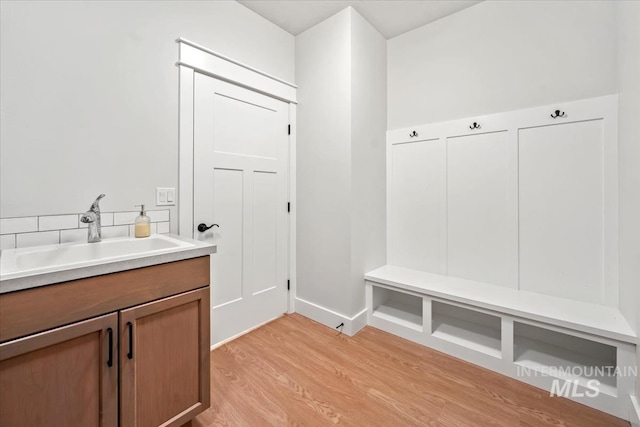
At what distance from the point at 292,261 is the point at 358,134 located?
1.27 m

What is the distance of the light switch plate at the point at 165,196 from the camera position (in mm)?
1682

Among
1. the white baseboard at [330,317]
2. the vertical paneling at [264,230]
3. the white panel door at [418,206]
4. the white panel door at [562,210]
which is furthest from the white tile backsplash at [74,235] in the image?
the white panel door at [562,210]

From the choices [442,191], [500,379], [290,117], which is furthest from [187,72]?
[500,379]

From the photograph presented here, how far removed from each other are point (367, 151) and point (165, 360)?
1968 mm

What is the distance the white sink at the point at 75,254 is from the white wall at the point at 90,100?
0.21 m

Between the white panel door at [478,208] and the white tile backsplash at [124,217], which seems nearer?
the white tile backsplash at [124,217]

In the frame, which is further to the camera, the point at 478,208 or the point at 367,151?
the point at 367,151

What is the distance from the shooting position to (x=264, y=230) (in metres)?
2.28

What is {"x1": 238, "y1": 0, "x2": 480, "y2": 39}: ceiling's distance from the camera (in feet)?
6.84

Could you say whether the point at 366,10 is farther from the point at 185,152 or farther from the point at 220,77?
the point at 185,152

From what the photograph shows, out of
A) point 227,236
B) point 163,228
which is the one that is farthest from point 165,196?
point 227,236

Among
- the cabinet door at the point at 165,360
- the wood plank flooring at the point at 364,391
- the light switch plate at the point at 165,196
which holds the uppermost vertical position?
the light switch plate at the point at 165,196

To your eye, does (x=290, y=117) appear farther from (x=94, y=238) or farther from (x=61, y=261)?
(x=61, y=261)

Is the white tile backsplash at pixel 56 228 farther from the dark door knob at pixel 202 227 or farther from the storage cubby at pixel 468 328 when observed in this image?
the storage cubby at pixel 468 328
